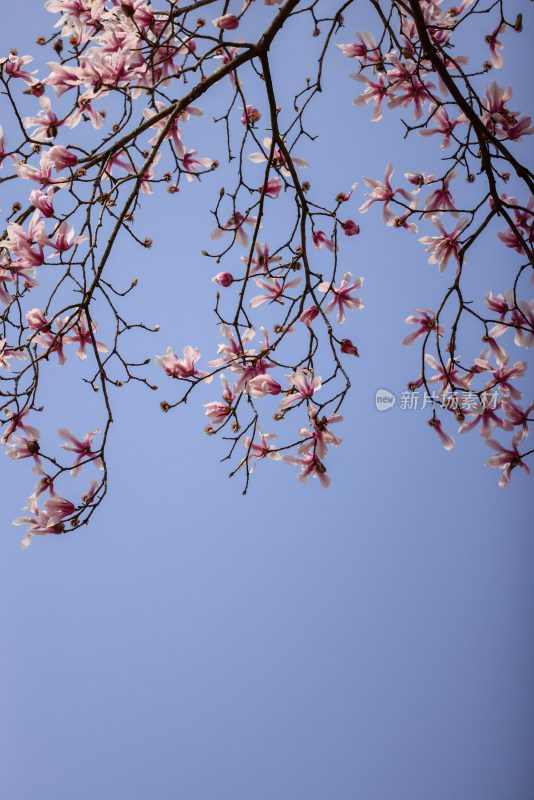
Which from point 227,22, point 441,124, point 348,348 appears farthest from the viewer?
point 441,124

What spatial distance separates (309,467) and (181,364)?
0.92 feet

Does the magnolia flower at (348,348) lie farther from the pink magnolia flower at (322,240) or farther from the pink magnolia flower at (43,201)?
the pink magnolia flower at (43,201)

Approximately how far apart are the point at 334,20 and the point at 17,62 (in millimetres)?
587

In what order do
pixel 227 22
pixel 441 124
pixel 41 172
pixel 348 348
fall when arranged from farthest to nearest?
1. pixel 441 124
2. pixel 348 348
3. pixel 41 172
4. pixel 227 22

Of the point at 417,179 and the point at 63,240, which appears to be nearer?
the point at 63,240

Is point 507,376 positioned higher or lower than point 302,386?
higher

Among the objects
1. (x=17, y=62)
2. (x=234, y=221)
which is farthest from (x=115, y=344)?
(x=17, y=62)

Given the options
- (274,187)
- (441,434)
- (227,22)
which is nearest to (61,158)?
(227,22)

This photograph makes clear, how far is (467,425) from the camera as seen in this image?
115 centimetres

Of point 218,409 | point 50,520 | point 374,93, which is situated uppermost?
point 374,93

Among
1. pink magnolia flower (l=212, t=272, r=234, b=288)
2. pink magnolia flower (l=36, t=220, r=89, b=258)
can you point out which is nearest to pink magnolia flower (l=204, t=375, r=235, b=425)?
pink magnolia flower (l=212, t=272, r=234, b=288)

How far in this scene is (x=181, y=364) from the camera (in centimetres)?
110

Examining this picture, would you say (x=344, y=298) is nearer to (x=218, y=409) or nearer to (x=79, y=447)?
(x=218, y=409)

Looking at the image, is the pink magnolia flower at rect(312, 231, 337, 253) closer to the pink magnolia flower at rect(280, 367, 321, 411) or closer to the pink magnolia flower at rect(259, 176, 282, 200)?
the pink magnolia flower at rect(259, 176, 282, 200)
